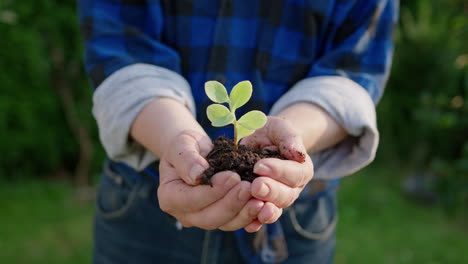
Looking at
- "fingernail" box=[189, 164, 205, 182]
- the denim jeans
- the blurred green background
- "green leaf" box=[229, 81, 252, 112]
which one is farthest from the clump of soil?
the blurred green background

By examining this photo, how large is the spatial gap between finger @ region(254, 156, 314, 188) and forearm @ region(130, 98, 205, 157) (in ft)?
0.89

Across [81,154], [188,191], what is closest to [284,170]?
[188,191]

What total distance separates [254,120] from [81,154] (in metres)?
3.47

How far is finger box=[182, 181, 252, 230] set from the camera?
1.05m

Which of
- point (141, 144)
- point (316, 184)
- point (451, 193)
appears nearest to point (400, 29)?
point (451, 193)

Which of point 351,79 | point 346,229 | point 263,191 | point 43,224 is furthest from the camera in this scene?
point 346,229

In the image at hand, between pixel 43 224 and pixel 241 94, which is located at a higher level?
pixel 241 94

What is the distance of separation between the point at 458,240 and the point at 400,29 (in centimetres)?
236

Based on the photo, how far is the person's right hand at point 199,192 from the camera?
106cm

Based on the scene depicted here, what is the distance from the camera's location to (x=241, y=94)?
1.21 meters

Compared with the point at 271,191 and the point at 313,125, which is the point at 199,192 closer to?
the point at 271,191

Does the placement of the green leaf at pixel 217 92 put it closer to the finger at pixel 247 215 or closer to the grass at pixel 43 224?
the finger at pixel 247 215

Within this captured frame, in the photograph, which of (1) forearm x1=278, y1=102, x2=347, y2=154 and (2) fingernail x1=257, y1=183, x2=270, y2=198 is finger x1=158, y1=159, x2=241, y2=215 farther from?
(1) forearm x1=278, y1=102, x2=347, y2=154

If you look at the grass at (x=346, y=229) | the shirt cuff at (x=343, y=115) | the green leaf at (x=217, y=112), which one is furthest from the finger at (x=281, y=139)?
the grass at (x=346, y=229)
